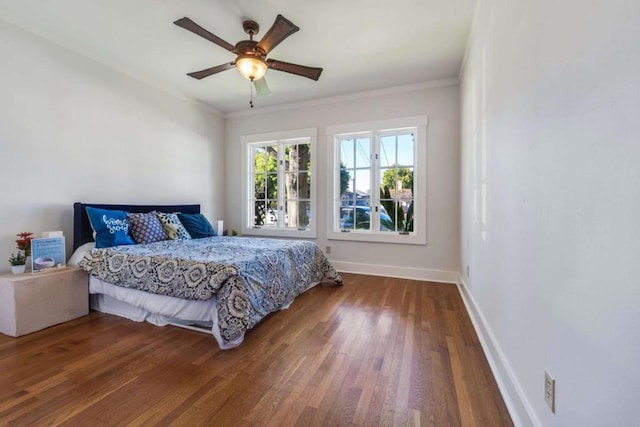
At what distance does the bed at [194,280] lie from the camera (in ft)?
6.84

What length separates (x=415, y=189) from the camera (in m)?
3.88

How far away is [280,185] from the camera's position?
4793 mm

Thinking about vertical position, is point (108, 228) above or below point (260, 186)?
below

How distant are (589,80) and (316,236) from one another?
150 inches

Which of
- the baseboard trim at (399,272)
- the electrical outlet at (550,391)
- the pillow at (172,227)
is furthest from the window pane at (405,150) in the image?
the electrical outlet at (550,391)

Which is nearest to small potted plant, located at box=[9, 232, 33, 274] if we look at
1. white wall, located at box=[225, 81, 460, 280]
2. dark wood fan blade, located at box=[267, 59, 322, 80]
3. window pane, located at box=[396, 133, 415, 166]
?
dark wood fan blade, located at box=[267, 59, 322, 80]

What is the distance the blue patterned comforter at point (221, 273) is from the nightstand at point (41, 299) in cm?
18

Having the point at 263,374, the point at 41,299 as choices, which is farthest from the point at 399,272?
the point at 41,299

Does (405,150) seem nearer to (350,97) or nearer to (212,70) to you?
(350,97)

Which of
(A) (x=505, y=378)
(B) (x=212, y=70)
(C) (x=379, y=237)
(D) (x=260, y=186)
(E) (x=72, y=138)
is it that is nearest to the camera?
(A) (x=505, y=378)

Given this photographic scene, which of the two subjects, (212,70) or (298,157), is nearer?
(212,70)

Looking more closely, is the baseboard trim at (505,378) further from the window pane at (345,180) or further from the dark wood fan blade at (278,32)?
the dark wood fan blade at (278,32)

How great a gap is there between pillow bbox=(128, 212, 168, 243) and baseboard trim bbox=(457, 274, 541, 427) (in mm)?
3369

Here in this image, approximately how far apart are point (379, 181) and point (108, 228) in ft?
11.1
